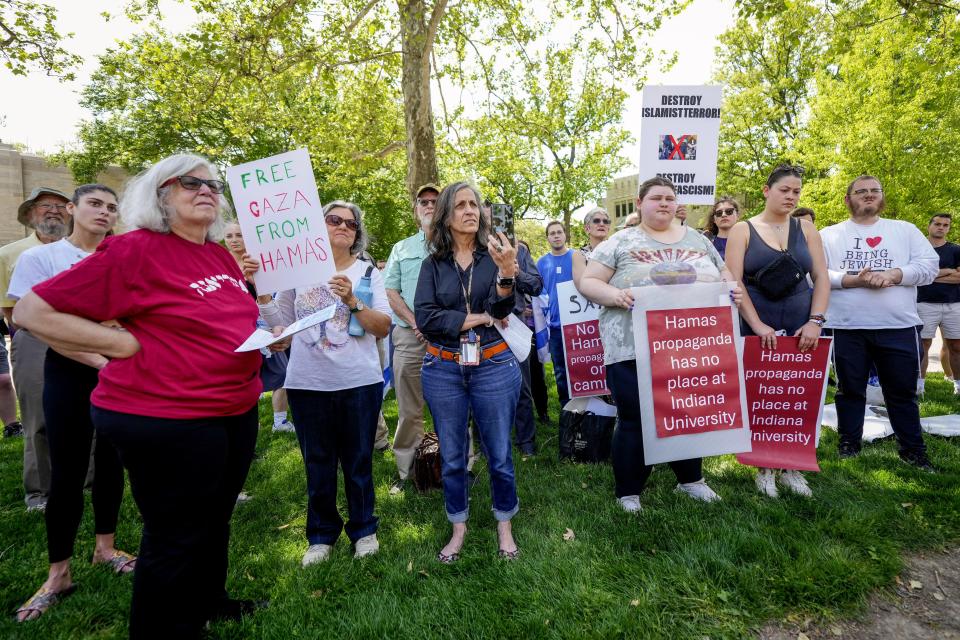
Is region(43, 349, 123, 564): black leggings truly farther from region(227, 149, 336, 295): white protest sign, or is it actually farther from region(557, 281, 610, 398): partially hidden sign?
region(557, 281, 610, 398): partially hidden sign

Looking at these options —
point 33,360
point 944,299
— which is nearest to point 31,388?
point 33,360

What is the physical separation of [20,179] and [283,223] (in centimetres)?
4235

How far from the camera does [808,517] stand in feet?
10.4

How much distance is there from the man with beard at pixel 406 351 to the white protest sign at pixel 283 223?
60.3 inches

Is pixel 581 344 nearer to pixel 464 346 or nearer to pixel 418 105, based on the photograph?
pixel 464 346

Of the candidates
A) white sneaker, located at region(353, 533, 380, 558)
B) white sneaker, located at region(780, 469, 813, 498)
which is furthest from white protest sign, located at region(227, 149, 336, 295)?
white sneaker, located at region(780, 469, 813, 498)

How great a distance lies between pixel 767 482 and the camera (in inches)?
142

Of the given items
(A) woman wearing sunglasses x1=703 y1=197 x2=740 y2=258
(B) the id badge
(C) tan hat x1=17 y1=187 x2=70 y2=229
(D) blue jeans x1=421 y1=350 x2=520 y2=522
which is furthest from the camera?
(A) woman wearing sunglasses x1=703 y1=197 x2=740 y2=258

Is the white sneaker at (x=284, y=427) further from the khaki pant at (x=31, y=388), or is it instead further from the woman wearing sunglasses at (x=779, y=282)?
the woman wearing sunglasses at (x=779, y=282)

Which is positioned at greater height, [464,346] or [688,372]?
[464,346]

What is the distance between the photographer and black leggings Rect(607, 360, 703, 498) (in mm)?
3320

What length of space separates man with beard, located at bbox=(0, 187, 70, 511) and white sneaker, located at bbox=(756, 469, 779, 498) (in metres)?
5.33

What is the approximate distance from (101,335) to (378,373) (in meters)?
1.47

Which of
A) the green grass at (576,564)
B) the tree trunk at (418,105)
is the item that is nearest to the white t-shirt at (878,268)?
the green grass at (576,564)
